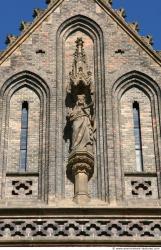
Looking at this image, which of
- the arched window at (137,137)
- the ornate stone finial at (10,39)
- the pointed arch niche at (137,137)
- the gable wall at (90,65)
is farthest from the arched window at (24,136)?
the arched window at (137,137)

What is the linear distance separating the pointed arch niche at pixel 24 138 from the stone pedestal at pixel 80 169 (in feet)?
1.29

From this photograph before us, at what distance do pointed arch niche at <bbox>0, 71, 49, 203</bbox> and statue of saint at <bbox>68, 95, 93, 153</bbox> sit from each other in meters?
0.46

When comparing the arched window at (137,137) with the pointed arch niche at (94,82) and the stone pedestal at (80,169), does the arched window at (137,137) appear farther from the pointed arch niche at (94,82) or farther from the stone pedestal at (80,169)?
the stone pedestal at (80,169)

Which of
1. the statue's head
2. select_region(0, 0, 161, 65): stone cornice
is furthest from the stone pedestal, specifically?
select_region(0, 0, 161, 65): stone cornice

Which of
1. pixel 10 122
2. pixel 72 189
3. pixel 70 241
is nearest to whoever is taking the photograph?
pixel 70 241

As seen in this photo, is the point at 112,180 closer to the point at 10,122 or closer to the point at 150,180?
the point at 150,180

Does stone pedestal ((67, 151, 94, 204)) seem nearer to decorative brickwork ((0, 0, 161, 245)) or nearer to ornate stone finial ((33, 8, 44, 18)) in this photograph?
decorative brickwork ((0, 0, 161, 245))

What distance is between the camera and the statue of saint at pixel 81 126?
13.6 meters

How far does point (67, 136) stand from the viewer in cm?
1395

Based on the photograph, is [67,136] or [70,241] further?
[67,136]

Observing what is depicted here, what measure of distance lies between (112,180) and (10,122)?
1.92 m

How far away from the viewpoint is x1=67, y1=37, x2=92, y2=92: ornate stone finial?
47.0 feet

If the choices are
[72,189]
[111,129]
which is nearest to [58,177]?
[72,189]

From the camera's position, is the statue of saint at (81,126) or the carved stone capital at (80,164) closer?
the carved stone capital at (80,164)
